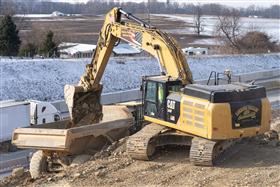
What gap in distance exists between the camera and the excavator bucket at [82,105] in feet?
59.5

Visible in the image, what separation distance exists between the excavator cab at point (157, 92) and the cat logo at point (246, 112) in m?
2.03

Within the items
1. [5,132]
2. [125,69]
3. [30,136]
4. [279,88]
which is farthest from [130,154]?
[279,88]

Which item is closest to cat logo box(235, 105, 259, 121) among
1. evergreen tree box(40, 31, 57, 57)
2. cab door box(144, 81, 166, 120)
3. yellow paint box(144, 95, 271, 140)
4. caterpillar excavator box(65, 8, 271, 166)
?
caterpillar excavator box(65, 8, 271, 166)

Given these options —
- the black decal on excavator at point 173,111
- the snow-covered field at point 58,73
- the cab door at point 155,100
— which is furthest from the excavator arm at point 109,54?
the snow-covered field at point 58,73

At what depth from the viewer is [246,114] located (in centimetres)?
1369

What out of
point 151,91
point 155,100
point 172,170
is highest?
point 151,91

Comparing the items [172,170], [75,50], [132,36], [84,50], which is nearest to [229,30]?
[84,50]

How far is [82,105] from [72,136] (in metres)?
Result: 3.17

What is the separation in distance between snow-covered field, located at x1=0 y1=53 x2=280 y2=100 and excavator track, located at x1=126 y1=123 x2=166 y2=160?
19476 mm

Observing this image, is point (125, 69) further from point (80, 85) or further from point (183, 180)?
point (183, 180)

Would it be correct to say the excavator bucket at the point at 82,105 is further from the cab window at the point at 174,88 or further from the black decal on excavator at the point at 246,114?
the black decal on excavator at the point at 246,114

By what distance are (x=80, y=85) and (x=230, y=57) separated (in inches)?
1451

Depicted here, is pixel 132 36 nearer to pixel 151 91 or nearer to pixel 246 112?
pixel 151 91

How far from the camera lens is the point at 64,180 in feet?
44.6
